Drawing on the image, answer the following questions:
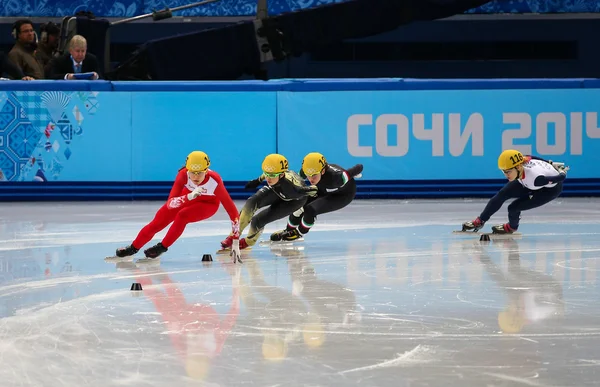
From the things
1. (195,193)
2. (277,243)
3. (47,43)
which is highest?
(47,43)

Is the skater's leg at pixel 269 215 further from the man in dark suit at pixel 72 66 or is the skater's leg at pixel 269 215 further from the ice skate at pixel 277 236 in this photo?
the man in dark suit at pixel 72 66

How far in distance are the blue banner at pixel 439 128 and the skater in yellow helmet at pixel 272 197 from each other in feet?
13.3

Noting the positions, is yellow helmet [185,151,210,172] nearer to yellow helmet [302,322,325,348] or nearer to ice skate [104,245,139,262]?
ice skate [104,245,139,262]

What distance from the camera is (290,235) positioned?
1062 centimetres

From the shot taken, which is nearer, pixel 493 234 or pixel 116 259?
pixel 116 259

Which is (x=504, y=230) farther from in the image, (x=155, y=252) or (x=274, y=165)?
(x=155, y=252)

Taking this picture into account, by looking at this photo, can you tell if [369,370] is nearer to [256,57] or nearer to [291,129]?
[291,129]

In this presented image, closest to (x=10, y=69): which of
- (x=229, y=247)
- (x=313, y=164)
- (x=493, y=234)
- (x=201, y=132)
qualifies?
(x=201, y=132)

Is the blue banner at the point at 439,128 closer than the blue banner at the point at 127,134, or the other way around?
the blue banner at the point at 127,134

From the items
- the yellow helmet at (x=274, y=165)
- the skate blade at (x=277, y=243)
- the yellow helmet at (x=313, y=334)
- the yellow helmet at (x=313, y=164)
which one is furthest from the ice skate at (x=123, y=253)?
the yellow helmet at (x=313, y=334)

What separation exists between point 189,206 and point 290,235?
1.51m

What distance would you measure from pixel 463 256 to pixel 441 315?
286 cm

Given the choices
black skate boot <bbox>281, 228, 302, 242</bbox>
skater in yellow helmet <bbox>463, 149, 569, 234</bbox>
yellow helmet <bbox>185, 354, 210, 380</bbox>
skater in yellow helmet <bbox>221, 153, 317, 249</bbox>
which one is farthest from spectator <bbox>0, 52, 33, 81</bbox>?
yellow helmet <bbox>185, 354, 210, 380</bbox>

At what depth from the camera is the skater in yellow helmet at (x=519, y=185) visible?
1088 cm
